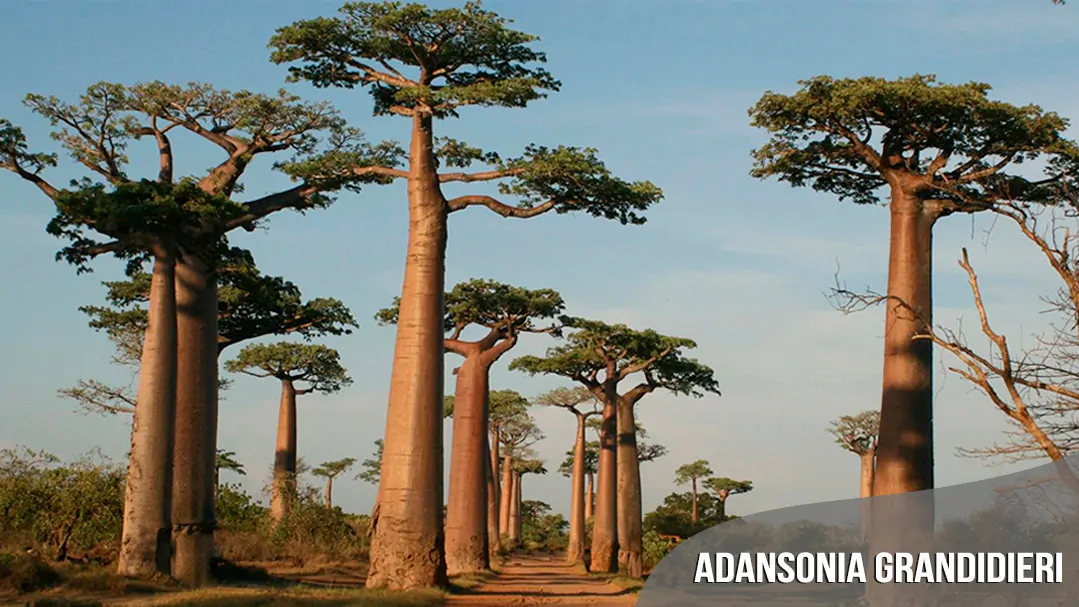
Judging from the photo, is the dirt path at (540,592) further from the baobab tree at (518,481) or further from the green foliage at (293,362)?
the baobab tree at (518,481)

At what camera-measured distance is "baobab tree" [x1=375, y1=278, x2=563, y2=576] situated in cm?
2125

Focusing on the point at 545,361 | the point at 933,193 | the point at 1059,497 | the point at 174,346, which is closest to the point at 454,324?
the point at 545,361

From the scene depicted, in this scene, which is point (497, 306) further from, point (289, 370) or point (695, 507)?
point (695, 507)

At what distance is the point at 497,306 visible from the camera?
22656 millimetres

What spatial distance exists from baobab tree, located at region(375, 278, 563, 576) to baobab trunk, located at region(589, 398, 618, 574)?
5.12m

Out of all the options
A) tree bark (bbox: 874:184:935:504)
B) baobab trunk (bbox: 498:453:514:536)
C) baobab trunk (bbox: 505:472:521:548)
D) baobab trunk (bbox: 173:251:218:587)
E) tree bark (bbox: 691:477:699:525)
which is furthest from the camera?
tree bark (bbox: 691:477:699:525)

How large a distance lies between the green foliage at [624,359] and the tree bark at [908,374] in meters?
12.0

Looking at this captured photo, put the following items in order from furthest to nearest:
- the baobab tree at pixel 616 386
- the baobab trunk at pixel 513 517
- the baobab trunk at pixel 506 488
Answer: the baobab trunk at pixel 513 517
the baobab trunk at pixel 506 488
the baobab tree at pixel 616 386

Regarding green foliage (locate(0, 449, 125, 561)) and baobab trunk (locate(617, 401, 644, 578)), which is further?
baobab trunk (locate(617, 401, 644, 578))

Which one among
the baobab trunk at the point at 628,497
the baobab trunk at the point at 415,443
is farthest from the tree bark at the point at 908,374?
the baobab trunk at the point at 628,497

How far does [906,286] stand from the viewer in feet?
43.9

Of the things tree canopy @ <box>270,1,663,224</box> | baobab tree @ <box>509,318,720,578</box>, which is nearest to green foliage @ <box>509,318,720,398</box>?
baobab tree @ <box>509,318,720,578</box>

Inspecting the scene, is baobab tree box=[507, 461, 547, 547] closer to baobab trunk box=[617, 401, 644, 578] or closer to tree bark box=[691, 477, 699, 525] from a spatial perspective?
tree bark box=[691, 477, 699, 525]

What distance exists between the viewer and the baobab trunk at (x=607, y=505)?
26.8 m
